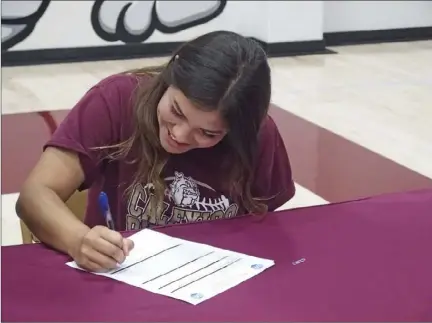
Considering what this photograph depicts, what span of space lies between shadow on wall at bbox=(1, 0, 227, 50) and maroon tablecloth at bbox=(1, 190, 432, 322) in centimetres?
462

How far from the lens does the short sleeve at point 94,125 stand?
1.32 meters

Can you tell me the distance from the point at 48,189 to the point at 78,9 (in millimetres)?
4642

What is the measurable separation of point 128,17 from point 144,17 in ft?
0.41

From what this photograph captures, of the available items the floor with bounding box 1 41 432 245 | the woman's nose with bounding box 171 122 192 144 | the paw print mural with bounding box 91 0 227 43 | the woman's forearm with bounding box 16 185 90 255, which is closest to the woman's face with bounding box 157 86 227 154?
the woman's nose with bounding box 171 122 192 144

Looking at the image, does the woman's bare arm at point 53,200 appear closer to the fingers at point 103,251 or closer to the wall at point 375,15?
the fingers at point 103,251

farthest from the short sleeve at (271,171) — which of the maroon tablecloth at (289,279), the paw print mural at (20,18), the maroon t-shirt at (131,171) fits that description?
the paw print mural at (20,18)

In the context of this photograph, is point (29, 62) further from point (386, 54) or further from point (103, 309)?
point (103, 309)

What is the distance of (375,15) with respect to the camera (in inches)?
143

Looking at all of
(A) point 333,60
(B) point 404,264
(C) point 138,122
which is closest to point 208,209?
(C) point 138,122

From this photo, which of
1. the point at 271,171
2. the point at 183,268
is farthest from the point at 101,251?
the point at 271,171

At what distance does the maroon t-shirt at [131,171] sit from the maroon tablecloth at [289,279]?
133mm

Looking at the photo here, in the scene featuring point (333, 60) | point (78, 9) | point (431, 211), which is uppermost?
point (431, 211)

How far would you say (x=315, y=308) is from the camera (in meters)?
0.99

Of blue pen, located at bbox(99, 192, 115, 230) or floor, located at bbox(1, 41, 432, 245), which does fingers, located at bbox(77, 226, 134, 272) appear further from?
floor, located at bbox(1, 41, 432, 245)
